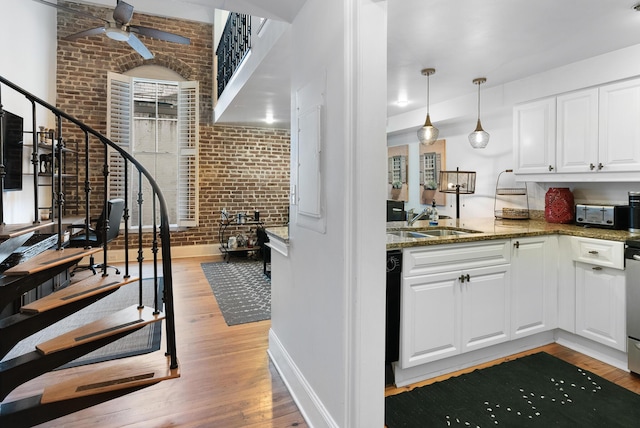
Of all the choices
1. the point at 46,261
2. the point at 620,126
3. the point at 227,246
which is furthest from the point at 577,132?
the point at 227,246

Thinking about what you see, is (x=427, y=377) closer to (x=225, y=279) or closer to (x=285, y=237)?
(x=285, y=237)

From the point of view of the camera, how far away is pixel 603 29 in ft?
8.13

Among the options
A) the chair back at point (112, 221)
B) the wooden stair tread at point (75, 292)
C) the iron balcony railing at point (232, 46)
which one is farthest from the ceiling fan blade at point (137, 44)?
the wooden stair tread at point (75, 292)

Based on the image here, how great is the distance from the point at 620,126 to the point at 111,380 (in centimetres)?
388

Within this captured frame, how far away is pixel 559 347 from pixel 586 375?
49cm

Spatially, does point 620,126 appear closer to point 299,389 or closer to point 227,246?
point 299,389

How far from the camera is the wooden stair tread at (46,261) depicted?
1791 mm

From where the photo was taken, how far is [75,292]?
2057mm

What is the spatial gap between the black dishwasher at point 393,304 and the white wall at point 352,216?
0.53 metres

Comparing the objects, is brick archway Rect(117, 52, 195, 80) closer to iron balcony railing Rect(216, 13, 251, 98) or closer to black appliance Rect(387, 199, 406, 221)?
iron balcony railing Rect(216, 13, 251, 98)

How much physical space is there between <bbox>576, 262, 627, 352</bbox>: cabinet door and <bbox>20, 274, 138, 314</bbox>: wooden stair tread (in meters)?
3.24

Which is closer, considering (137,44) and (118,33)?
(118,33)

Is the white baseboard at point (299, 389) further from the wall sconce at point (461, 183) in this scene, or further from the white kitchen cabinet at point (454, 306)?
the wall sconce at point (461, 183)

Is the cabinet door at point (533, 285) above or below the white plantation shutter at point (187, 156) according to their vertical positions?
below
